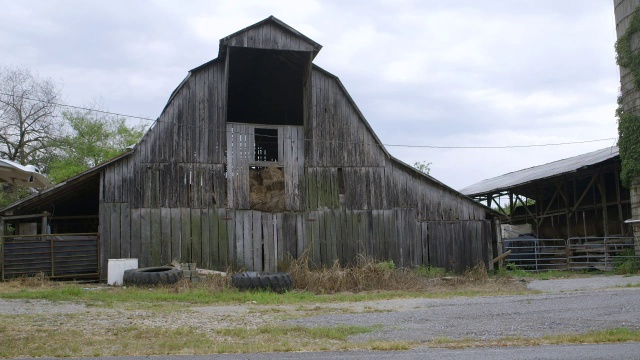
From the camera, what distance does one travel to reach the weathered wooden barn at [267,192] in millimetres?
19734

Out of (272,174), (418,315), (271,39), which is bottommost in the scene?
(418,315)

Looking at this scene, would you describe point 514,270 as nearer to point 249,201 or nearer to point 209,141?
point 249,201

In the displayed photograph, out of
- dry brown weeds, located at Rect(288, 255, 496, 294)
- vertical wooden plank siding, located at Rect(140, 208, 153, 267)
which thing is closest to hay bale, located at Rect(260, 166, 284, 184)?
dry brown weeds, located at Rect(288, 255, 496, 294)

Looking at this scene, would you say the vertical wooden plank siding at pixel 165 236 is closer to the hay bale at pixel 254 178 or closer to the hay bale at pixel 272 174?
the hay bale at pixel 254 178

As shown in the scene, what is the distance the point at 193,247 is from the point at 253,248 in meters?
1.95

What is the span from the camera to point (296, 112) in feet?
85.3

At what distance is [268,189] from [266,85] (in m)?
6.40

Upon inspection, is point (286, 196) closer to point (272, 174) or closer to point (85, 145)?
point (272, 174)

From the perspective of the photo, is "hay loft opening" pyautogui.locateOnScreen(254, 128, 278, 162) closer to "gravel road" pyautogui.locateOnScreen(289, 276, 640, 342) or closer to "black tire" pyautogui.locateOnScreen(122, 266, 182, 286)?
"black tire" pyautogui.locateOnScreen(122, 266, 182, 286)

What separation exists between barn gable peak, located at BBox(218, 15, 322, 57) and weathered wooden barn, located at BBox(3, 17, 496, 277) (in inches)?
1.3

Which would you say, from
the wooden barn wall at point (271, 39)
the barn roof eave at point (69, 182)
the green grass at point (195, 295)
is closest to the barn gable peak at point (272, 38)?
the wooden barn wall at point (271, 39)

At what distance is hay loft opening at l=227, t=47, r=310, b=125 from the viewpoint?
72.2 ft

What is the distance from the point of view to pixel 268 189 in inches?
830

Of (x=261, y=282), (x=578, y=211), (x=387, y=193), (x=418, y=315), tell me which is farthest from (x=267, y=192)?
(x=578, y=211)
